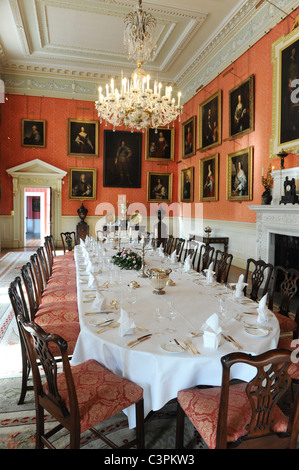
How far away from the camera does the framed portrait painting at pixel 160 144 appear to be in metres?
12.8

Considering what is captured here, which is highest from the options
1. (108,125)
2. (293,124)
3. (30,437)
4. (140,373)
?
(108,125)

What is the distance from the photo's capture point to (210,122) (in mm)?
9672

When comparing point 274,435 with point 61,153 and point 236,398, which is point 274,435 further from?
point 61,153

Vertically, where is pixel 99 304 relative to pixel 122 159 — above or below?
below

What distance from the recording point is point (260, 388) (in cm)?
156

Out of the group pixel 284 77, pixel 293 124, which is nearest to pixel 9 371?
pixel 293 124

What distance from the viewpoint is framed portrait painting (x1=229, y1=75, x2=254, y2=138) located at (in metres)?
7.43

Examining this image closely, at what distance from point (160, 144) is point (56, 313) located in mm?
10767

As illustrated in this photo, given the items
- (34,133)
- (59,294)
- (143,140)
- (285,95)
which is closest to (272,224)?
(285,95)

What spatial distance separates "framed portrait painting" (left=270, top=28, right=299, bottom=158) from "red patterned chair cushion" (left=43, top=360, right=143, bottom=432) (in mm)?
5482

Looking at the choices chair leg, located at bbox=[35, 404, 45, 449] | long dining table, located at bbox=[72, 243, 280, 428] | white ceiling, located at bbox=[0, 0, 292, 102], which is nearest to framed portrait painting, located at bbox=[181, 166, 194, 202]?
white ceiling, located at bbox=[0, 0, 292, 102]

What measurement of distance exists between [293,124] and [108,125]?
322 inches

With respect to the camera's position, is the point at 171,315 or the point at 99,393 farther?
the point at 171,315

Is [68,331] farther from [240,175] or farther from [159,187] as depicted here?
[159,187]
